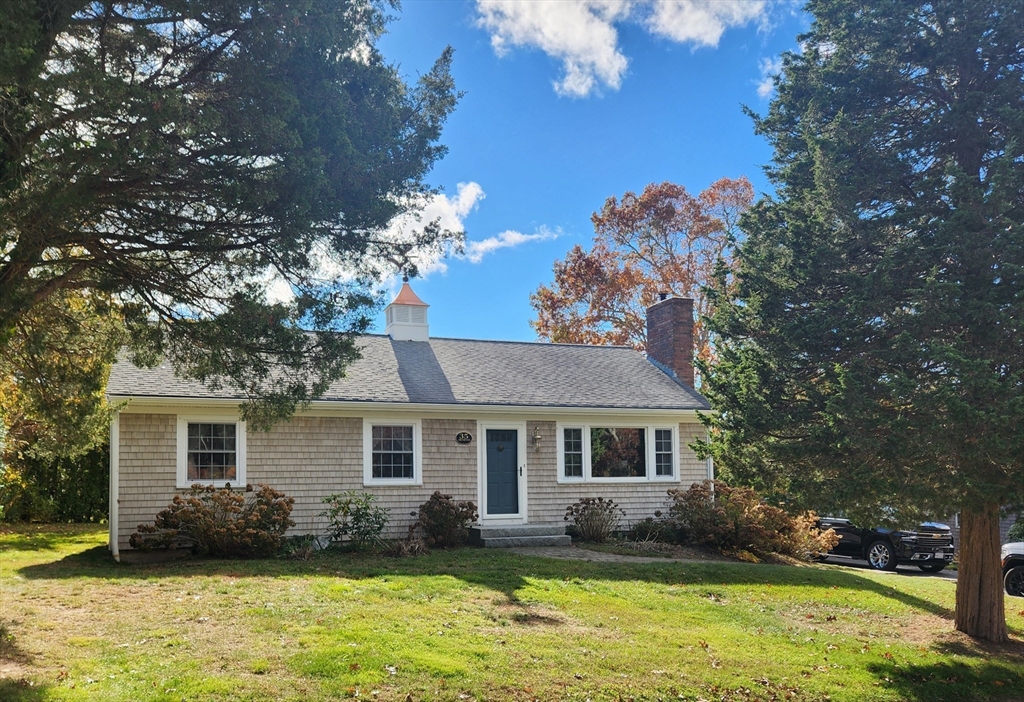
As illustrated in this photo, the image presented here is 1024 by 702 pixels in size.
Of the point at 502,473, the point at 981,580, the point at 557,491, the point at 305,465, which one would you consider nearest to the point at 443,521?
the point at 502,473

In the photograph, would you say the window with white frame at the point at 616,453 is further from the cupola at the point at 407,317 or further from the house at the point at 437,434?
the cupola at the point at 407,317

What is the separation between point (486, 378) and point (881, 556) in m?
9.82

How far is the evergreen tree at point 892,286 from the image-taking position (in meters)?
7.84

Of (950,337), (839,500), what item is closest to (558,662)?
(839,500)

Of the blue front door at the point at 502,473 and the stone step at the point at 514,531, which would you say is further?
the blue front door at the point at 502,473

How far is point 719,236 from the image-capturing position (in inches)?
1272

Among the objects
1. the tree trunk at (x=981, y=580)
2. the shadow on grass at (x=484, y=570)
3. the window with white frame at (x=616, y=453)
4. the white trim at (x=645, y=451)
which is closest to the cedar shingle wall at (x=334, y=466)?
the shadow on grass at (x=484, y=570)

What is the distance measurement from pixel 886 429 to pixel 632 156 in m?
19.2

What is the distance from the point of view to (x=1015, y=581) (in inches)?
561

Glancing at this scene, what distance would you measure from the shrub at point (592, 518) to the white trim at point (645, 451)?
566 mm

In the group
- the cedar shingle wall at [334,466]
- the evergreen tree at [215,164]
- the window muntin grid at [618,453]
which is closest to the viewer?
the evergreen tree at [215,164]

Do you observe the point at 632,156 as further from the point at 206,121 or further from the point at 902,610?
the point at 206,121

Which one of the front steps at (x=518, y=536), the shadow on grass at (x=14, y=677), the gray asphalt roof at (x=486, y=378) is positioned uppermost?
the gray asphalt roof at (x=486, y=378)

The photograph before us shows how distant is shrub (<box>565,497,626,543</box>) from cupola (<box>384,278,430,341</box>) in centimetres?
587
